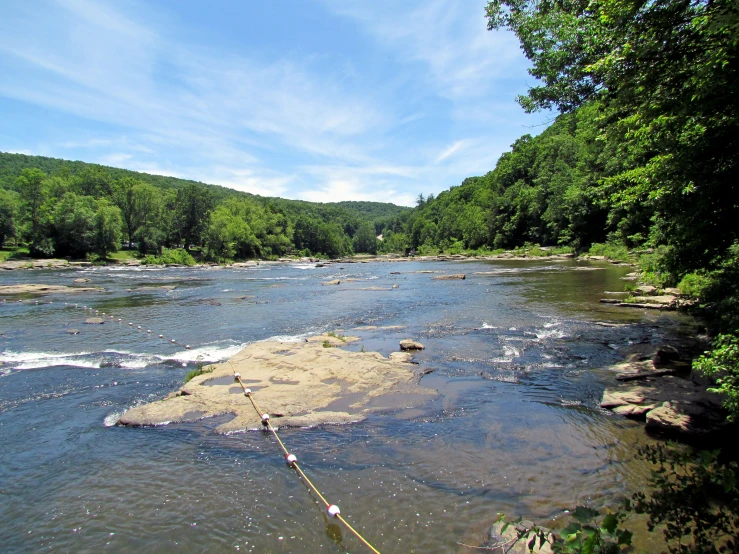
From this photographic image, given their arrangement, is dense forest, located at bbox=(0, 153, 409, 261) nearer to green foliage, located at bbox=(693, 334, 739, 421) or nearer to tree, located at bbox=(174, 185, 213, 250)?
tree, located at bbox=(174, 185, 213, 250)

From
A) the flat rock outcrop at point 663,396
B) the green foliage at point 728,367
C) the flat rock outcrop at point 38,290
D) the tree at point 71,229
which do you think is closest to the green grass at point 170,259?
the tree at point 71,229

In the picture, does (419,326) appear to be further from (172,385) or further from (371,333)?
(172,385)

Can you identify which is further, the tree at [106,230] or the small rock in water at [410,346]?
the tree at [106,230]

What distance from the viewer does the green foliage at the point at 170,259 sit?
7494cm

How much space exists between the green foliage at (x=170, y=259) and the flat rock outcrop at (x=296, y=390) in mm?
72339

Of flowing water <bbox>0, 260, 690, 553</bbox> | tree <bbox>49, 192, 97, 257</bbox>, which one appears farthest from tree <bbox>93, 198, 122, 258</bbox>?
flowing water <bbox>0, 260, 690, 553</bbox>

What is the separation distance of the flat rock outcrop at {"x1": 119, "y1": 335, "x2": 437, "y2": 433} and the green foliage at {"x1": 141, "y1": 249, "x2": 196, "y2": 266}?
237 feet

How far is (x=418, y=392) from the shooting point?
9.52 m

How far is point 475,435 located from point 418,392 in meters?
2.24

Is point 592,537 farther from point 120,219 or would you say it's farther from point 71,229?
point 120,219

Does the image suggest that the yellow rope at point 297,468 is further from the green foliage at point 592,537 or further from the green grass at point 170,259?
the green grass at point 170,259

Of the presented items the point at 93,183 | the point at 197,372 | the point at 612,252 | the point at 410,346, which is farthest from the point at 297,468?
the point at 93,183

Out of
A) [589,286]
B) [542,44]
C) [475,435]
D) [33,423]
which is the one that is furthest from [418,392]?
[589,286]

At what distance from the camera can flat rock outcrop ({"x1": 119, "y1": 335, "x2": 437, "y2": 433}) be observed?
8250 mm
